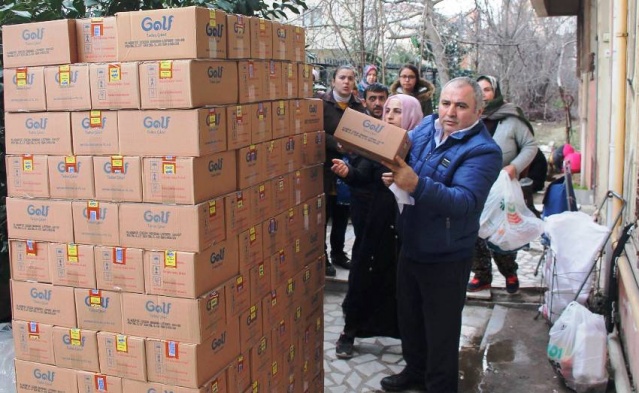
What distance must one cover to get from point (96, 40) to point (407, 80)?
133 inches

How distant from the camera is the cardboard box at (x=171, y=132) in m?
2.25

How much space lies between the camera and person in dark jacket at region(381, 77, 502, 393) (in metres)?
2.94

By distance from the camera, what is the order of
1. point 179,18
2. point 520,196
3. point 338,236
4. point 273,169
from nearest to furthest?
1. point 179,18
2. point 273,169
3. point 520,196
4. point 338,236

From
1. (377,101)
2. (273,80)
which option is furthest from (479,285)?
(273,80)

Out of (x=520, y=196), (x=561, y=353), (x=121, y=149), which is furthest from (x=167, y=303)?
(x=520, y=196)

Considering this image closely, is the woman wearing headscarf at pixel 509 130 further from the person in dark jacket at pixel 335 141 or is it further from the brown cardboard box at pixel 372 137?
the brown cardboard box at pixel 372 137

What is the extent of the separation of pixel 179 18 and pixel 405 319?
7.41ft

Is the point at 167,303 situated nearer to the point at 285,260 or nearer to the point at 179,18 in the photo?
the point at 285,260

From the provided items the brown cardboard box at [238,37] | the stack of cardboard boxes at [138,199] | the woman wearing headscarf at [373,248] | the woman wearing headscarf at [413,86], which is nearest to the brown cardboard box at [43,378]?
the stack of cardboard boxes at [138,199]

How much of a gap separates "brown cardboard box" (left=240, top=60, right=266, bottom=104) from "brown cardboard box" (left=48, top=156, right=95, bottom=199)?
2.24 feet

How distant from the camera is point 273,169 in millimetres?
2885

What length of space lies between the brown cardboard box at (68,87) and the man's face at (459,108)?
5.66 ft

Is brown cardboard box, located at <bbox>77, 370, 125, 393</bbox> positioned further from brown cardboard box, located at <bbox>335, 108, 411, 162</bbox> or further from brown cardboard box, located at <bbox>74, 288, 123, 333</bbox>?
brown cardboard box, located at <bbox>335, 108, 411, 162</bbox>

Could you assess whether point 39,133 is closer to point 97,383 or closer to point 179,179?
point 179,179
